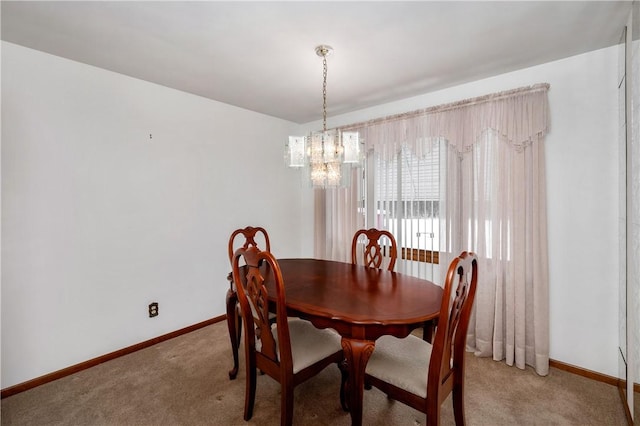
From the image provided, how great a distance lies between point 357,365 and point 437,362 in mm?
379

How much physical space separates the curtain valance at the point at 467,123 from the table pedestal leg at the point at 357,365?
214 centimetres

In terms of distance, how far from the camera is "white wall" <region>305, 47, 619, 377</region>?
2221 mm

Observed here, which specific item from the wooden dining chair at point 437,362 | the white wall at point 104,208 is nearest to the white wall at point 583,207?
the wooden dining chair at point 437,362

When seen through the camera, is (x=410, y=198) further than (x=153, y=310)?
Yes

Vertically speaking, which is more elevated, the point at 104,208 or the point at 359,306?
the point at 104,208

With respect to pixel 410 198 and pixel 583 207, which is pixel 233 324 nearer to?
pixel 410 198

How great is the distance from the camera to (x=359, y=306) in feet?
5.41

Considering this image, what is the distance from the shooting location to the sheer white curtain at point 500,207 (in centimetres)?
243

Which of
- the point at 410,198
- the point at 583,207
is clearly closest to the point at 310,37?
the point at 410,198

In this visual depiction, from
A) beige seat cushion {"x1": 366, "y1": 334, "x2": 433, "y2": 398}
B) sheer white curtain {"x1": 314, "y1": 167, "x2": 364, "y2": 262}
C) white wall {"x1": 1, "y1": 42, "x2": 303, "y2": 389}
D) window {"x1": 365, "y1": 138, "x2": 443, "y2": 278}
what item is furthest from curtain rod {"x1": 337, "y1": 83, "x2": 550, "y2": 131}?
beige seat cushion {"x1": 366, "y1": 334, "x2": 433, "y2": 398}

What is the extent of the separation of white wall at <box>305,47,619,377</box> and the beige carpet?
349mm

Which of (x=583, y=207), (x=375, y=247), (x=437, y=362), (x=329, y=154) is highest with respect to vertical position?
(x=329, y=154)

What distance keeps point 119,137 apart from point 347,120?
99.0 inches

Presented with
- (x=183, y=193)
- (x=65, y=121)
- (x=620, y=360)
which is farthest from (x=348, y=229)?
(x=65, y=121)
